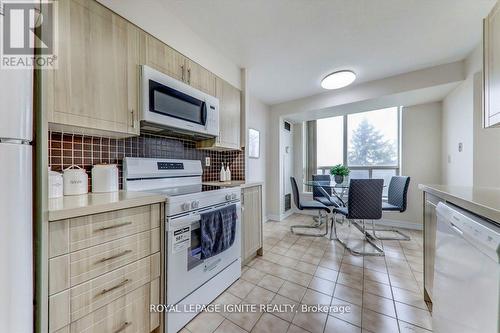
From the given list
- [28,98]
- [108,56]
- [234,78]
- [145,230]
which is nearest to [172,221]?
[145,230]

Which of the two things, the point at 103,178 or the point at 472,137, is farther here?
the point at 472,137

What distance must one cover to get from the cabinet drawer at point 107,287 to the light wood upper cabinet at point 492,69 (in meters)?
2.25

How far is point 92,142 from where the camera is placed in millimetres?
1417

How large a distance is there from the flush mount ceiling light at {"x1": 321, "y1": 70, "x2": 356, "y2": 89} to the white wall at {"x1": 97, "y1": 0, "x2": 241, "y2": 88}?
1.33 m

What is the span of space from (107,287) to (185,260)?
1.48 feet

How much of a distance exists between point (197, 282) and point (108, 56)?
1.66 meters

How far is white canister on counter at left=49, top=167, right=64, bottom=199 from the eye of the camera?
1.07 meters

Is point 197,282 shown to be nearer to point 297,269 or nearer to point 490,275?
point 297,269

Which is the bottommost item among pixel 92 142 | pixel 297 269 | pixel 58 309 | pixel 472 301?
pixel 297 269

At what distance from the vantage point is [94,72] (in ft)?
3.80

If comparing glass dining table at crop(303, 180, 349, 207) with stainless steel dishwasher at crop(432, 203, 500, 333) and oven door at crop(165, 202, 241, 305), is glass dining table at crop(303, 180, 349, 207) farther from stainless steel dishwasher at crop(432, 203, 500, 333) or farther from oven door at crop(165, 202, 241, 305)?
oven door at crop(165, 202, 241, 305)

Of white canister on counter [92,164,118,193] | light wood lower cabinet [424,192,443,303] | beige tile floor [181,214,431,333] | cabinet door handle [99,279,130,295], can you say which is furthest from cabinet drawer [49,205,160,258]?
light wood lower cabinet [424,192,443,303]

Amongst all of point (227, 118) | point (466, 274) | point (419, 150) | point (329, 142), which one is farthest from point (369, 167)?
point (466, 274)

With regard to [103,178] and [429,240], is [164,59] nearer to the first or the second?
[103,178]
